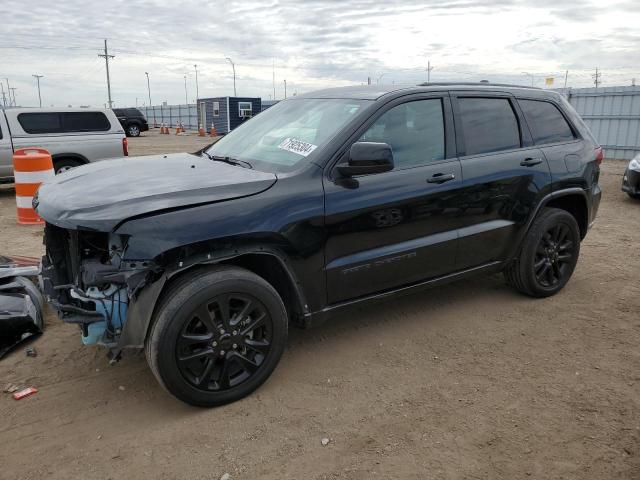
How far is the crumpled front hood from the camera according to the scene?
2.76 m

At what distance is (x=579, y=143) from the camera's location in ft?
15.8

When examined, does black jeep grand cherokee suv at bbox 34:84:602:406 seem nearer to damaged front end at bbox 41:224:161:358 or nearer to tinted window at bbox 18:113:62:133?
damaged front end at bbox 41:224:161:358

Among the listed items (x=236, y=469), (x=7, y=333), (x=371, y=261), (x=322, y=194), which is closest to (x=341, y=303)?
(x=371, y=261)

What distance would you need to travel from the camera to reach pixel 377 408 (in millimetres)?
3131

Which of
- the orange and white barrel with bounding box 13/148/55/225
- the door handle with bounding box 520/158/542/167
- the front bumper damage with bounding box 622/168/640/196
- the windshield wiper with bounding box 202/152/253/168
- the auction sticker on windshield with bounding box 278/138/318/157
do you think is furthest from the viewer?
the front bumper damage with bounding box 622/168/640/196

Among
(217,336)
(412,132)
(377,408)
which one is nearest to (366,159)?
(412,132)

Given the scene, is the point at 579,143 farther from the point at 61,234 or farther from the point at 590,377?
the point at 61,234

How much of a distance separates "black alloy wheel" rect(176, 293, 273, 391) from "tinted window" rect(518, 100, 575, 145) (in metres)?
2.95

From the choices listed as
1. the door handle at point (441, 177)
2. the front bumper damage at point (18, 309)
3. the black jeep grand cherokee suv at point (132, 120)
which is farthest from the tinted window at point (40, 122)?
the black jeep grand cherokee suv at point (132, 120)

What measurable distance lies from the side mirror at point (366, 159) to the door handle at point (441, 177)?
532 mm

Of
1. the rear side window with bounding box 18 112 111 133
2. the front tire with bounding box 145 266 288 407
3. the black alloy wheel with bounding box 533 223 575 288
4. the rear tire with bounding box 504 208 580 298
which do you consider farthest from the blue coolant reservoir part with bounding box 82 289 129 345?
the rear side window with bounding box 18 112 111 133

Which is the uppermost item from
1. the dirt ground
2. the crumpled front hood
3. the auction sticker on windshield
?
the auction sticker on windshield

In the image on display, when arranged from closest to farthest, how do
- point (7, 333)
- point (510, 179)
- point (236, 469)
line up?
point (236, 469)
point (7, 333)
point (510, 179)

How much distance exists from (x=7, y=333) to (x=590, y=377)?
4.08 metres
